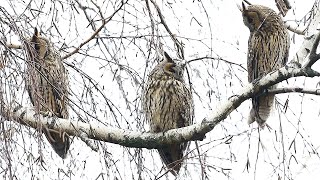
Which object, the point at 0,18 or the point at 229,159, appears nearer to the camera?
the point at 0,18

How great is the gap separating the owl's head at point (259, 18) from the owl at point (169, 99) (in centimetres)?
54

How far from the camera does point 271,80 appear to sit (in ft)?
9.49

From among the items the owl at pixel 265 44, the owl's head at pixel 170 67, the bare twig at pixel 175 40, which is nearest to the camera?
the bare twig at pixel 175 40

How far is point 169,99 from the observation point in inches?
147

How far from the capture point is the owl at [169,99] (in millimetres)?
3695

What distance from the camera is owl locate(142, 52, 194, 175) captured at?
3.70 metres

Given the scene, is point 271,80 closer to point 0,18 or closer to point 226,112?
point 226,112

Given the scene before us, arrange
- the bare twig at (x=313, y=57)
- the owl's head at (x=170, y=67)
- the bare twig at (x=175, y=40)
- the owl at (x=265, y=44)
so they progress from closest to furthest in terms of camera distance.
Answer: the bare twig at (x=313, y=57) < the bare twig at (x=175, y=40) < the owl's head at (x=170, y=67) < the owl at (x=265, y=44)

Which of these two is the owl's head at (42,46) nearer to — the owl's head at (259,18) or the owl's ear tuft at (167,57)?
the owl's ear tuft at (167,57)

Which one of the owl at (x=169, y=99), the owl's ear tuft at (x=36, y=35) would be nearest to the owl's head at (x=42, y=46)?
the owl's ear tuft at (x=36, y=35)

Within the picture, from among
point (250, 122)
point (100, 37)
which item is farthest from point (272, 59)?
point (100, 37)

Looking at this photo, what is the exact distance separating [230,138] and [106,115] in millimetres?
838

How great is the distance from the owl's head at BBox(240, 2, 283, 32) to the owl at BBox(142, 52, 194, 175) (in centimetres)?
54

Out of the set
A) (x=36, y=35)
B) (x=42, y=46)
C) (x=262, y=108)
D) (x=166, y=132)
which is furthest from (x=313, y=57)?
(x=42, y=46)
